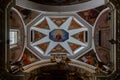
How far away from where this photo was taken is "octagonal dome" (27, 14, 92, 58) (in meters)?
Result: 20.0

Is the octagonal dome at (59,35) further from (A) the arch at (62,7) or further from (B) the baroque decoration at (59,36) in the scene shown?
(A) the arch at (62,7)

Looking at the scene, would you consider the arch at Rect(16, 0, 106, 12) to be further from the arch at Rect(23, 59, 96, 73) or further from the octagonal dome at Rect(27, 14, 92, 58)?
the arch at Rect(23, 59, 96, 73)

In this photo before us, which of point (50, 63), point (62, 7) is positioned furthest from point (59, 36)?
point (50, 63)

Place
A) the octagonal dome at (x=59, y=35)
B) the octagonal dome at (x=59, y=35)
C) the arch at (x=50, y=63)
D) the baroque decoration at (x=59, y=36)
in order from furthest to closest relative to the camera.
→ the octagonal dome at (x=59, y=35), the baroque decoration at (x=59, y=36), the octagonal dome at (x=59, y=35), the arch at (x=50, y=63)

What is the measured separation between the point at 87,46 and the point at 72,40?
1786mm

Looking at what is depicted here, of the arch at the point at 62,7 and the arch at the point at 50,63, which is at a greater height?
the arch at the point at 62,7

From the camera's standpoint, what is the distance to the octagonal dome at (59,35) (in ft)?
65.6

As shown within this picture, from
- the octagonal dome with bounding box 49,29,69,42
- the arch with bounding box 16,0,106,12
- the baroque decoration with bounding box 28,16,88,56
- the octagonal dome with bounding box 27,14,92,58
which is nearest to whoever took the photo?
the arch with bounding box 16,0,106,12

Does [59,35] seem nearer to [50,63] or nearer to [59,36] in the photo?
[59,36]

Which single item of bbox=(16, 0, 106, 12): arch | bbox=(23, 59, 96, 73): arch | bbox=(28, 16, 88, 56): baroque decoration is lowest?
bbox=(23, 59, 96, 73): arch

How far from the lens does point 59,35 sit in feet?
70.7

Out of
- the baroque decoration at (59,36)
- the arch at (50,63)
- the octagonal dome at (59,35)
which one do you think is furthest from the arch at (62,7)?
the arch at (50,63)

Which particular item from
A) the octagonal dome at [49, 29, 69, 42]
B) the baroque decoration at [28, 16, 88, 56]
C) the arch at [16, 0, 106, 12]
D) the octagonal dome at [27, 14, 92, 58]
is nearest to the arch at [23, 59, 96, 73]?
the octagonal dome at [27, 14, 92, 58]

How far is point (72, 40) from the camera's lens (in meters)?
21.4
